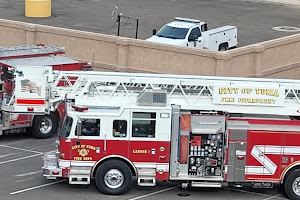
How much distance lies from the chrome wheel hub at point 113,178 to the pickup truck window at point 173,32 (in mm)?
15650

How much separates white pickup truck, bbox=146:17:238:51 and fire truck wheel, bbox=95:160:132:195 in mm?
14769

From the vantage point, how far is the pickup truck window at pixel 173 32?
3661 centimetres

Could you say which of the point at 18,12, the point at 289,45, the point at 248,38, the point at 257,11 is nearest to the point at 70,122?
the point at 289,45

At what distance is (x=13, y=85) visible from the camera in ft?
86.3

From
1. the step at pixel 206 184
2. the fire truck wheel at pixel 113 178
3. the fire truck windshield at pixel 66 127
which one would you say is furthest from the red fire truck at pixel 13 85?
the step at pixel 206 184

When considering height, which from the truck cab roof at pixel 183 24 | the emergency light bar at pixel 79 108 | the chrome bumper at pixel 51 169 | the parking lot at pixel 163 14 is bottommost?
the chrome bumper at pixel 51 169

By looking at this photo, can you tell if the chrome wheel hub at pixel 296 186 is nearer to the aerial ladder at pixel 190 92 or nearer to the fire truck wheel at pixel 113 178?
the aerial ladder at pixel 190 92

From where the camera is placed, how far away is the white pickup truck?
119ft

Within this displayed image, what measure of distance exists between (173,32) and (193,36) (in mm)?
925

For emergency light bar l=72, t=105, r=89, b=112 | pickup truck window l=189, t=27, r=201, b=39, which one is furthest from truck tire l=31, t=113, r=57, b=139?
pickup truck window l=189, t=27, r=201, b=39

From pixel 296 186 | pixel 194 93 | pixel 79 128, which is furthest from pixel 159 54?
pixel 296 186

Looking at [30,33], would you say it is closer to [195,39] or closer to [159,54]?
[159,54]

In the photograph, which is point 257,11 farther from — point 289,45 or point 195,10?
point 289,45

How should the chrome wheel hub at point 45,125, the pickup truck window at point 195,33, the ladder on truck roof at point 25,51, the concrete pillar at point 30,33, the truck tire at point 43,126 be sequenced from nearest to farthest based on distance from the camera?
1. the truck tire at point 43,126
2. the chrome wheel hub at point 45,125
3. the ladder on truck roof at point 25,51
4. the concrete pillar at point 30,33
5. the pickup truck window at point 195,33
